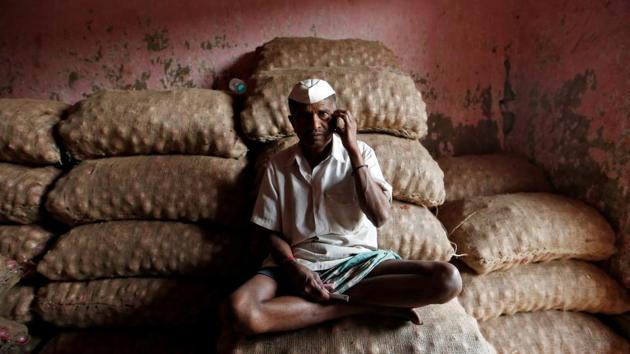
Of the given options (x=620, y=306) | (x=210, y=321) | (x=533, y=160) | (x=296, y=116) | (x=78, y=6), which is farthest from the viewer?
(x=533, y=160)

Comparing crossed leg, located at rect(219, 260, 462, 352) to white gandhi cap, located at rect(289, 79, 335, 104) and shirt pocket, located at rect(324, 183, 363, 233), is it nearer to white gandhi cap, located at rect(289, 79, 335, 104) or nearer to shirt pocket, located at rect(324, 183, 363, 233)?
shirt pocket, located at rect(324, 183, 363, 233)

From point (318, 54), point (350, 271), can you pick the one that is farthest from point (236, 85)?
point (350, 271)

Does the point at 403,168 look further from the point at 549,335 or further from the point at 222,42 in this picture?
the point at 222,42

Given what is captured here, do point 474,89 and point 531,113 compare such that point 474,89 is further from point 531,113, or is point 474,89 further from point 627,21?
point 627,21

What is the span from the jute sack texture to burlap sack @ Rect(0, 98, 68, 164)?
100 cm

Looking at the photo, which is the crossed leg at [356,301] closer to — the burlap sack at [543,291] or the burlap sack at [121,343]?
the burlap sack at [121,343]

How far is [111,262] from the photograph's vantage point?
1.89 metres

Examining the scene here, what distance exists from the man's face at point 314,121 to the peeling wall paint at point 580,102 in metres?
1.61

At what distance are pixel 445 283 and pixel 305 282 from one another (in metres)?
0.46

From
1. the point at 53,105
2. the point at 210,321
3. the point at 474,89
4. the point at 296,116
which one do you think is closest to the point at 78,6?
the point at 53,105

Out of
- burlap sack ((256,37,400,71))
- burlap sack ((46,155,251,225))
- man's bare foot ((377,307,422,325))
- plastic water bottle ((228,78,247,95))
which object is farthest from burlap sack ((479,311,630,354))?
plastic water bottle ((228,78,247,95))

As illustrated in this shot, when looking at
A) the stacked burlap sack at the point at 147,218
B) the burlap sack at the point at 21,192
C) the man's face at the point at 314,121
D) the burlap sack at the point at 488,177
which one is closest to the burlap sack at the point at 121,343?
the stacked burlap sack at the point at 147,218

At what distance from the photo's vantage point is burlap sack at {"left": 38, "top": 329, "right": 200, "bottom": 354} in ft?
6.13

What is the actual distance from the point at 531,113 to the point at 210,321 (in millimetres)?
2340
